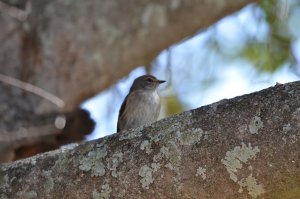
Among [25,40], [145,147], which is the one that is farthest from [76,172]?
[25,40]

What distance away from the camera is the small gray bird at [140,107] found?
5422 millimetres

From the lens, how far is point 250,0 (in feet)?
16.5

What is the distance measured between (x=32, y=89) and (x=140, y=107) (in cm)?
155

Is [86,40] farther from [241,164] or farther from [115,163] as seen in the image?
[241,164]

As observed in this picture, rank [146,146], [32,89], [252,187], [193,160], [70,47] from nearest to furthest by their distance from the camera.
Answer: [252,187], [193,160], [146,146], [32,89], [70,47]

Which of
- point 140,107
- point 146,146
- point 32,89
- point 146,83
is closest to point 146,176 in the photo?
point 146,146

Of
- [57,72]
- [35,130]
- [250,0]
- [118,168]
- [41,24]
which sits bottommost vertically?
[118,168]

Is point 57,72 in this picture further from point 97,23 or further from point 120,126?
point 120,126

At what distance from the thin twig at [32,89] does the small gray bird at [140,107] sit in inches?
49.7

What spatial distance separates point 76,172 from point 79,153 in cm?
9

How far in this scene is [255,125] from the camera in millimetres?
2031

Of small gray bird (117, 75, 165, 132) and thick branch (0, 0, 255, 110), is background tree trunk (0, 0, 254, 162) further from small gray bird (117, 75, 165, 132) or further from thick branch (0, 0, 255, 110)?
small gray bird (117, 75, 165, 132)

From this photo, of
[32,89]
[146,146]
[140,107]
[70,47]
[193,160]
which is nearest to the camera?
[193,160]

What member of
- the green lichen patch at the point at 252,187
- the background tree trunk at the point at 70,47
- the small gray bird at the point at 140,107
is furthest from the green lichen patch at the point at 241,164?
the small gray bird at the point at 140,107
